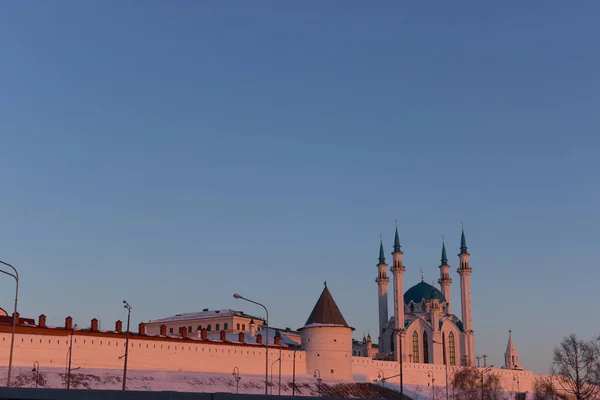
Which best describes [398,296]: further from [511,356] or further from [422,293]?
[511,356]

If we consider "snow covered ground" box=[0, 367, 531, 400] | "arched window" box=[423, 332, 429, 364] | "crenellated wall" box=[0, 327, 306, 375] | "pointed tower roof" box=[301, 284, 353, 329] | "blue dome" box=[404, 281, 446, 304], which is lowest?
"snow covered ground" box=[0, 367, 531, 400]

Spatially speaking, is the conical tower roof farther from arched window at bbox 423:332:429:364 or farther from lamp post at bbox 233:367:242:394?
arched window at bbox 423:332:429:364

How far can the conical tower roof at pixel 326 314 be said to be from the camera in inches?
3748

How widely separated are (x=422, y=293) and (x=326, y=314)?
37.8 meters

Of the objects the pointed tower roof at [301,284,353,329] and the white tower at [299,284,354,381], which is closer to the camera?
the white tower at [299,284,354,381]

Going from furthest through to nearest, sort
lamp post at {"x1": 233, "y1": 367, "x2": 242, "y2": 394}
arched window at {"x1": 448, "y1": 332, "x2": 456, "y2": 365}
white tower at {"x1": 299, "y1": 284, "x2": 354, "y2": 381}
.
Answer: arched window at {"x1": 448, "y1": 332, "x2": 456, "y2": 365} → white tower at {"x1": 299, "y1": 284, "x2": 354, "y2": 381} → lamp post at {"x1": 233, "y1": 367, "x2": 242, "y2": 394}

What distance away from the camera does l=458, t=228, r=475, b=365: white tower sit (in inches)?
4750

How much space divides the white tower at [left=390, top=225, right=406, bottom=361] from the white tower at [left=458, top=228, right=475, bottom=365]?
10.7 metres

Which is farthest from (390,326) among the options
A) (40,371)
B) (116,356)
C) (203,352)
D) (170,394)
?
(170,394)

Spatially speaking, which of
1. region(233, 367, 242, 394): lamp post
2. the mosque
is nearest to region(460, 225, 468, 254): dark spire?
the mosque

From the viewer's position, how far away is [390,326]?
12219cm

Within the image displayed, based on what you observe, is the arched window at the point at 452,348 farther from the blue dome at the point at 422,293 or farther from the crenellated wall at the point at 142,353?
the crenellated wall at the point at 142,353

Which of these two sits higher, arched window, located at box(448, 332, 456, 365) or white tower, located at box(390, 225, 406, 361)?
white tower, located at box(390, 225, 406, 361)

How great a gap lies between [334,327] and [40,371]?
38595 mm
